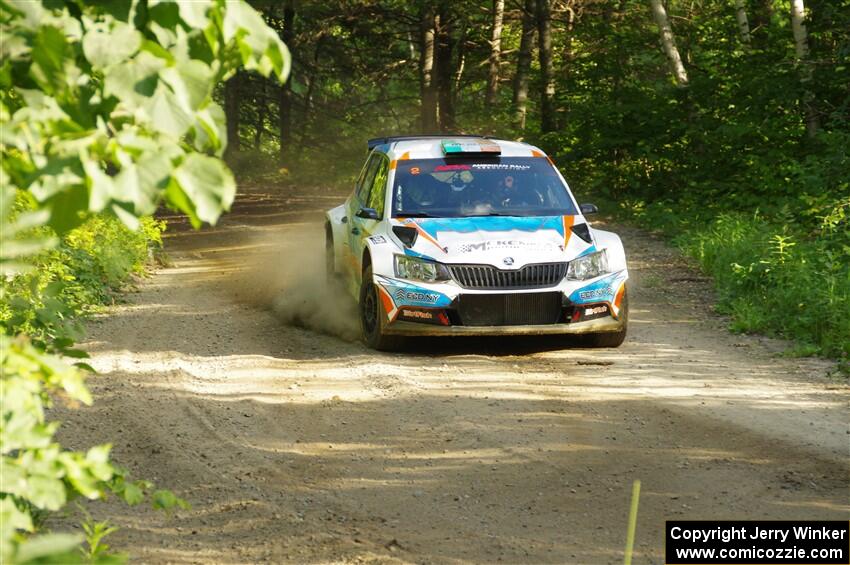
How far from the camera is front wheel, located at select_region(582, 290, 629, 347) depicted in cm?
994

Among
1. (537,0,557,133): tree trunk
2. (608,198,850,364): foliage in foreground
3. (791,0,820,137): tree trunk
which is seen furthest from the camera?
(537,0,557,133): tree trunk

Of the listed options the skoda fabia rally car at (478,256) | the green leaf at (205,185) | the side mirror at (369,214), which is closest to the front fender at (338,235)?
the skoda fabia rally car at (478,256)

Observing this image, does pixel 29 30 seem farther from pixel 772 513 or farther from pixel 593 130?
pixel 593 130

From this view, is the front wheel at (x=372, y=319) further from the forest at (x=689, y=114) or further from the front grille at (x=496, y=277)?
the forest at (x=689, y=114)

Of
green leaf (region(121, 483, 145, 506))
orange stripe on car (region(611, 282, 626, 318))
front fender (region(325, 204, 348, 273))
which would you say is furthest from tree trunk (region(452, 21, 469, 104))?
green leaf (region(121, 483, 145, 506))

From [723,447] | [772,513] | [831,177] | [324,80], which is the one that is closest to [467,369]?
[723,447]

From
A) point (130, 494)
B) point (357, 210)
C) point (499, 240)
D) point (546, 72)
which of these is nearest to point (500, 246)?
point (499, 240)

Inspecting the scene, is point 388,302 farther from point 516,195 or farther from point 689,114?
point 689,114

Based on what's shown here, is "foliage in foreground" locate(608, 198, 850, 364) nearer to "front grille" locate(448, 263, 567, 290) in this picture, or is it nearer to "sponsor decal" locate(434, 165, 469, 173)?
"front grille" locate(448, 263, 567, 290)

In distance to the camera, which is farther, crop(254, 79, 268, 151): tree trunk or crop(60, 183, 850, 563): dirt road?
crop(254, 79, 268, 151): tree trunk

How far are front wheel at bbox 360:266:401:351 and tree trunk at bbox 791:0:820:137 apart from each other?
1055 cm

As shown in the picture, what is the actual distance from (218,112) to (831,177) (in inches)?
546

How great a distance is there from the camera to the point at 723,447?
6.93 m

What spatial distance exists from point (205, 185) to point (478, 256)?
711 centimetres
